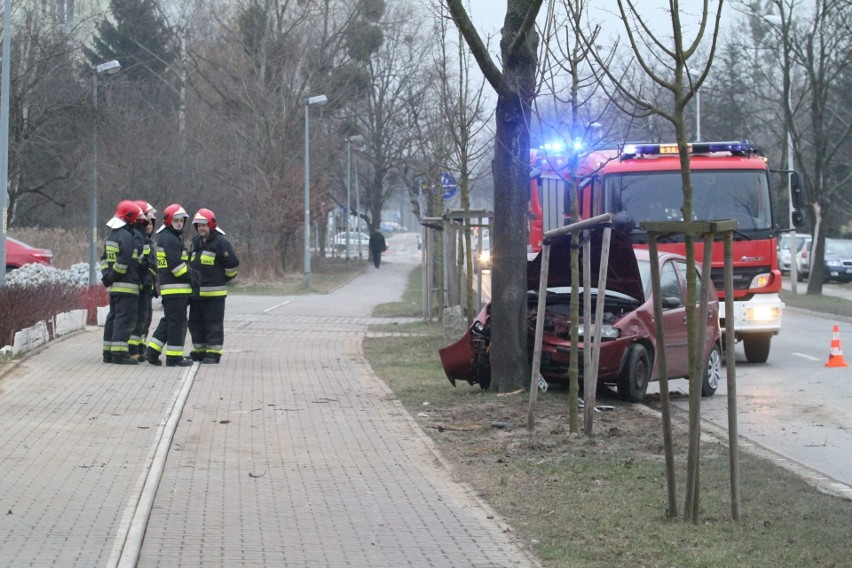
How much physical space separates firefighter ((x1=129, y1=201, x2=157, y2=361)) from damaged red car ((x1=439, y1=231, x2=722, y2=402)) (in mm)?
4077

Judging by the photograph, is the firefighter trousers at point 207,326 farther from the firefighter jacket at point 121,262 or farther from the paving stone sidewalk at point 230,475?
the firefighter jacket at point 121,262

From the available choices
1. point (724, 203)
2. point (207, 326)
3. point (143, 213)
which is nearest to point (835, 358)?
point (724, 203)

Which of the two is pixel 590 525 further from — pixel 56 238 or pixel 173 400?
pixel 56 238

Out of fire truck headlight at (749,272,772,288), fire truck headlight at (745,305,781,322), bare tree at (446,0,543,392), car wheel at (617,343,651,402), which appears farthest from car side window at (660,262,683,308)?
fire truck headlight at (749,272,772,288)

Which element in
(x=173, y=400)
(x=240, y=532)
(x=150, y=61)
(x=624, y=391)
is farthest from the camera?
(x=150, y=61)

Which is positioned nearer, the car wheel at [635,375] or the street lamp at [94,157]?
the car wheel at [635,375]

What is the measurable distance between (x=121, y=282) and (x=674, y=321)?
6.48 m

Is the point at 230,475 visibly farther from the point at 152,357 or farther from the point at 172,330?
the point at 152,357

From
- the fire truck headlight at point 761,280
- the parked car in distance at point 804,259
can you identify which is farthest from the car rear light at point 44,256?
the parked car in distance at point 804,259

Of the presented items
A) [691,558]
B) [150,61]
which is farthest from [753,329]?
[150,61]

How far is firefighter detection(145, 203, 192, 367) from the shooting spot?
13852 mm

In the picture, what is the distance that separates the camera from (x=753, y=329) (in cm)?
1647

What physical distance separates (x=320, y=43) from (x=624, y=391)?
39.8m

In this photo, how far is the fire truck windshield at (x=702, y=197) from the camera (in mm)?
16719
